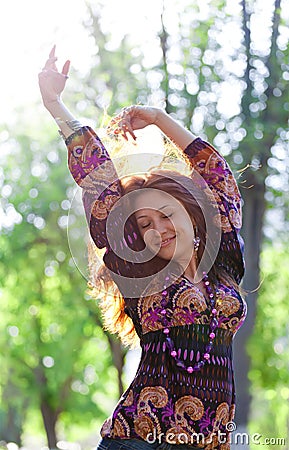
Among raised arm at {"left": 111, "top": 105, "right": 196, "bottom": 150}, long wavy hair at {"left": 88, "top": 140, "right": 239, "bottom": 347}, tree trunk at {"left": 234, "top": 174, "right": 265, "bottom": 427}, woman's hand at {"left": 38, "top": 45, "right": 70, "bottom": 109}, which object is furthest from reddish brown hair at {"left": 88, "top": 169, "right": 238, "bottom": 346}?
tree trunk at {"left": 234, "top": 174, "right": 265, "bottom": 427}

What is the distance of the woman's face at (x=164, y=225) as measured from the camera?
1656 millimetres

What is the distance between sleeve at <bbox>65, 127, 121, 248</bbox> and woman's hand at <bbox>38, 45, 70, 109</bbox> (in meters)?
0.10

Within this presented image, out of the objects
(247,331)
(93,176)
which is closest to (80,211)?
(93,176)

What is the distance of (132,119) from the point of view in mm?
1788

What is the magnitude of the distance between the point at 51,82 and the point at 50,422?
8.89 metres

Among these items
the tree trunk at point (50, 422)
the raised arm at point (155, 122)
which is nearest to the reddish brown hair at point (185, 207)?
the raised arm at point (155, 122)

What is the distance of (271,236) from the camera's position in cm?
636

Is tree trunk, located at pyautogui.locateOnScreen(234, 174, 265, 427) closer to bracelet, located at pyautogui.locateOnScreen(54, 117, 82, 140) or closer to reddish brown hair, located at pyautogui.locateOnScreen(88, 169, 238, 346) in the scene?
reddish brown hair, located at pyautogui.locateOnScreen(88, 169, 238, 346)

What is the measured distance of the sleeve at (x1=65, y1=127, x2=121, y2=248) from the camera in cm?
163

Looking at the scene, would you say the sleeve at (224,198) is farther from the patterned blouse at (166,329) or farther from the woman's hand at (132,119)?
the woman's hand at (132,119)

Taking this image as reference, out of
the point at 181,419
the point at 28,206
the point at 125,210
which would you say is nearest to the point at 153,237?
the point at 125,210

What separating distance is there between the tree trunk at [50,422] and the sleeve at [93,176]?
840 cm

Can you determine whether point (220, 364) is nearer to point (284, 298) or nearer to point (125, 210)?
point (125, 210)

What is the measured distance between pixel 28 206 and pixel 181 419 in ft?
20.3
